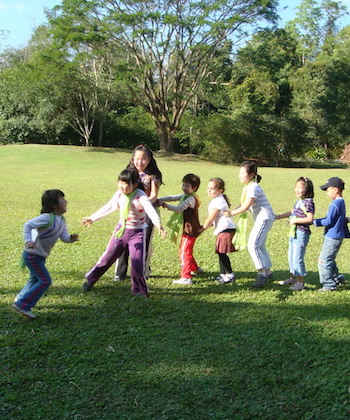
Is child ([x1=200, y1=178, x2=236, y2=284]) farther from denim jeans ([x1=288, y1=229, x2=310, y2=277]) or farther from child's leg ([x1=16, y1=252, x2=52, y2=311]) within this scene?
child's leg ([x1=16, y1=252, x2=52, y2=311])

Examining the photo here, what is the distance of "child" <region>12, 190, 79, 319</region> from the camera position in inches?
169

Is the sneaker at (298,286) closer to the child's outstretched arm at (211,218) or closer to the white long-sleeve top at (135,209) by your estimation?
the child's outstretched arm at (211,218)

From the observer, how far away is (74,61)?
3167 centimetres

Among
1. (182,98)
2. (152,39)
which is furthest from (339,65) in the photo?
(152,39)

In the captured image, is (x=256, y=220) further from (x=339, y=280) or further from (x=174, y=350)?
(x=174, y=350)

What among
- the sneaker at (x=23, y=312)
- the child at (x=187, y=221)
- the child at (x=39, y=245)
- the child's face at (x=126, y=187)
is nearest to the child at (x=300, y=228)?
the child at (x=187, y=221)

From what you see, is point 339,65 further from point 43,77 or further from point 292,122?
point 43,77

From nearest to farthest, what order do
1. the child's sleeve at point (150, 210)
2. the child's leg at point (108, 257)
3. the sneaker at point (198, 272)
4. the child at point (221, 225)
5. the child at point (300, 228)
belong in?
1. the child's sleeve at point (150, 210)
2. the child's leg at point (108, 257)
3. the child at point (300, 228)
4. the child at point (221, 225)
5. the sneaker at point (198, 272)

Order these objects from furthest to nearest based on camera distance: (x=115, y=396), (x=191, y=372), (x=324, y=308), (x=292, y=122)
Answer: (x=292, y=122), (x=324, y=308), (x=191, y=372), (x=115, y=396)

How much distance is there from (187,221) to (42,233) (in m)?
2.02

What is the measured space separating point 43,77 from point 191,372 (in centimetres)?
3219

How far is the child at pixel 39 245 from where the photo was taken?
14.1ft

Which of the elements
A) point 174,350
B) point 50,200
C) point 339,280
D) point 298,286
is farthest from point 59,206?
point 339,280

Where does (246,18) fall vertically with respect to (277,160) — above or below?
above
